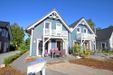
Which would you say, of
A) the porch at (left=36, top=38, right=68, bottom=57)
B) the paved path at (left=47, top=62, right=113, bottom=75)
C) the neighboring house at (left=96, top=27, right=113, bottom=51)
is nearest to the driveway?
the paved path at (left=47, top=62, right=113, bottom=75)

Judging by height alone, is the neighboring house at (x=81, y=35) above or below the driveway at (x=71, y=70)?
above

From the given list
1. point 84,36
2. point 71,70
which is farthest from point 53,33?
point 71,70

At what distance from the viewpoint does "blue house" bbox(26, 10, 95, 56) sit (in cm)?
2170

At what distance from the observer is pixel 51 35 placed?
21719 millimetres

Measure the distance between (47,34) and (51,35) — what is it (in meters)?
0.65

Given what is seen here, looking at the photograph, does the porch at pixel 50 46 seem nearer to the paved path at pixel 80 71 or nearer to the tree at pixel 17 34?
the paved path at pixel 80 71

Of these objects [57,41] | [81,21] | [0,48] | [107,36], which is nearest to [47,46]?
[57,41]

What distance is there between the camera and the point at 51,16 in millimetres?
23297

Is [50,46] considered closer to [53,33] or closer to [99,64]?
[53,33]

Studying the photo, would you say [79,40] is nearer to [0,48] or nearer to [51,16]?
[51,16]

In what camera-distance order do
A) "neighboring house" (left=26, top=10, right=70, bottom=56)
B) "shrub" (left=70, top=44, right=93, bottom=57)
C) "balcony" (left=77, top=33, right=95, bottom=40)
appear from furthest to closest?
"balcony" (left=77, top=33, right=95, bottom=40) < "shrub" (left=70, top=44, right=93, bottom=57) < "neighboring house" (left=26, top=10, right=70, bottom=56)

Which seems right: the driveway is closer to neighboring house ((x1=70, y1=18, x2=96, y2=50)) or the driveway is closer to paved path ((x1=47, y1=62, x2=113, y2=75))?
paved path ((x1=47, y1=62, x2=113, y2=75))

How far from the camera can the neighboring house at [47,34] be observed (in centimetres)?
2162

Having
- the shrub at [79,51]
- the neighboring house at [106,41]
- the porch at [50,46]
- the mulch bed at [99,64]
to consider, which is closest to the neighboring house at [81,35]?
the shrub at [79,51]
